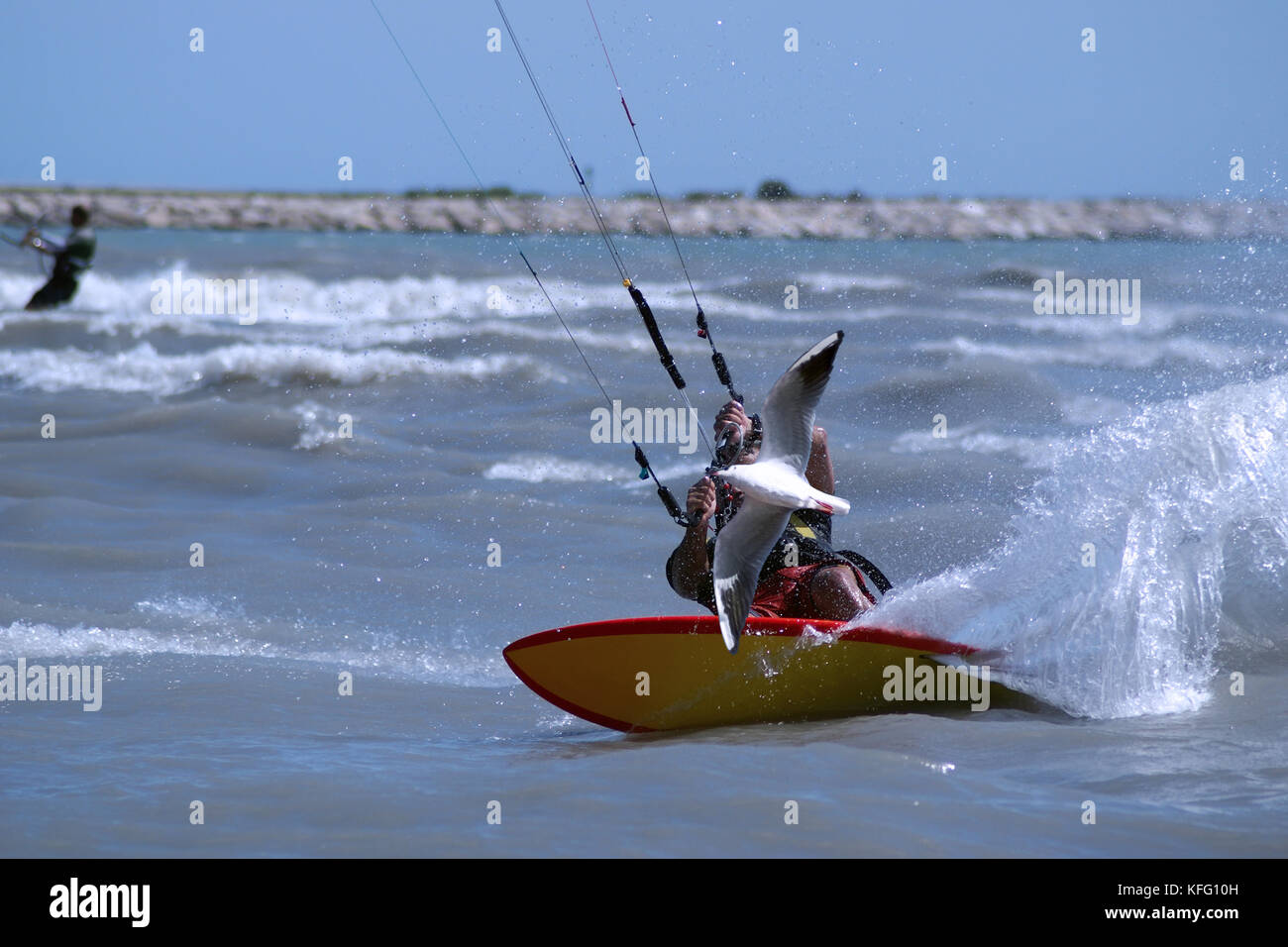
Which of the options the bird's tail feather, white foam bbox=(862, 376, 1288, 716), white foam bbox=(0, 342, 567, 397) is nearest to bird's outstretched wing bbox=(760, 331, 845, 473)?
the bird's tail feather

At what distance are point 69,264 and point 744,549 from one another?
16184 millimetres

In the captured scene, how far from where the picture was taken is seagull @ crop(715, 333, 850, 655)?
404cm

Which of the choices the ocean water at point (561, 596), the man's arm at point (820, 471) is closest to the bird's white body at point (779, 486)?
the ocean water at point (561, 596)

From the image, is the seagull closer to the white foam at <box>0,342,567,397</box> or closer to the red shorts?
the red shorts

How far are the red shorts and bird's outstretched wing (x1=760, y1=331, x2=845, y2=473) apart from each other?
1276mm

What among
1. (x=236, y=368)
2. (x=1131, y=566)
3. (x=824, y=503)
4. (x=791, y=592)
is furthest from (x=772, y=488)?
(x=236, y=368)

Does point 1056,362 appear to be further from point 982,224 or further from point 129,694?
point 982,224

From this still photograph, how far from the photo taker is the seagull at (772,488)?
4.04m

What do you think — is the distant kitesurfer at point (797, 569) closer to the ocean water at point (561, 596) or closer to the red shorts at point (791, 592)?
the red shorts at point (791, 592)

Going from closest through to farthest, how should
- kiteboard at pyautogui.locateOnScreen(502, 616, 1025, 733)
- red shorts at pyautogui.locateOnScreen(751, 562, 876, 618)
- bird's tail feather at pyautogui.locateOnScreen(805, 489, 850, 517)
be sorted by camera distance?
bird's tail feather at pyautogui.locateOnScreen(805, 489, 850, 517) → kiteboard at pyautogui.locateOnScreen(502, 616, 1025, 733) → red shorts at pyautogui.locateOnScreen(751, 562, 876, 618)

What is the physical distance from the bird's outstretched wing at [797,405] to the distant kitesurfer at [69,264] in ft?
50.8

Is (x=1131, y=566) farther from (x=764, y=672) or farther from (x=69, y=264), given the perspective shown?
(x=69, y=264)

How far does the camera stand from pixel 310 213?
189 feet

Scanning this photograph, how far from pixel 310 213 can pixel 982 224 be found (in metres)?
27.9
